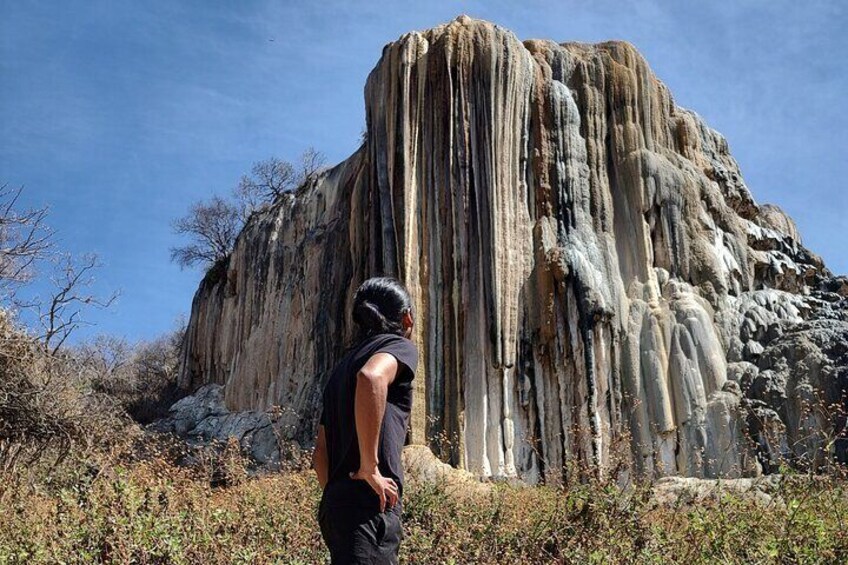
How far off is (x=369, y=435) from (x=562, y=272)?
1198 cm

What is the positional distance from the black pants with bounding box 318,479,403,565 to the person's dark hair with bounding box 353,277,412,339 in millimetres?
→ 653

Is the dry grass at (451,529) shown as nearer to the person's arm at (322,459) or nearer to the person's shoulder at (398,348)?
the person's arm at (322,459)

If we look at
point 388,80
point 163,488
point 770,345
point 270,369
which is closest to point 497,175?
point 388,80

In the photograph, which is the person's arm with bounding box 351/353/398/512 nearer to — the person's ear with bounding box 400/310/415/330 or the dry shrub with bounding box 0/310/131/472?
the person's ear with bounding box 400/310/415/330

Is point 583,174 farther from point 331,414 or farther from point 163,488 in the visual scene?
point 331,414

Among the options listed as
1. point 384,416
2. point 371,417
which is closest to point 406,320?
point 384,416

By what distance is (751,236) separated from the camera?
710 inches

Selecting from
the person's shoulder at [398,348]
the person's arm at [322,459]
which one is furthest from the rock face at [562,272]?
the person's shoulder at [398,348]

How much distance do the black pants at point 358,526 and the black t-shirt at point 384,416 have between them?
0.09 metres

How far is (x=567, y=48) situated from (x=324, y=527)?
52.6ft

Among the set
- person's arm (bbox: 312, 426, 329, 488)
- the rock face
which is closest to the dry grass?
person's arm (bbox: 312, 426, 329, 488)

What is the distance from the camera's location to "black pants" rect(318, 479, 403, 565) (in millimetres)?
3396

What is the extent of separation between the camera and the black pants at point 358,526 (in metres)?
3.40

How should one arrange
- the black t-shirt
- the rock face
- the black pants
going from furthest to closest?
the rock face < the black t-shirt < the black pants
